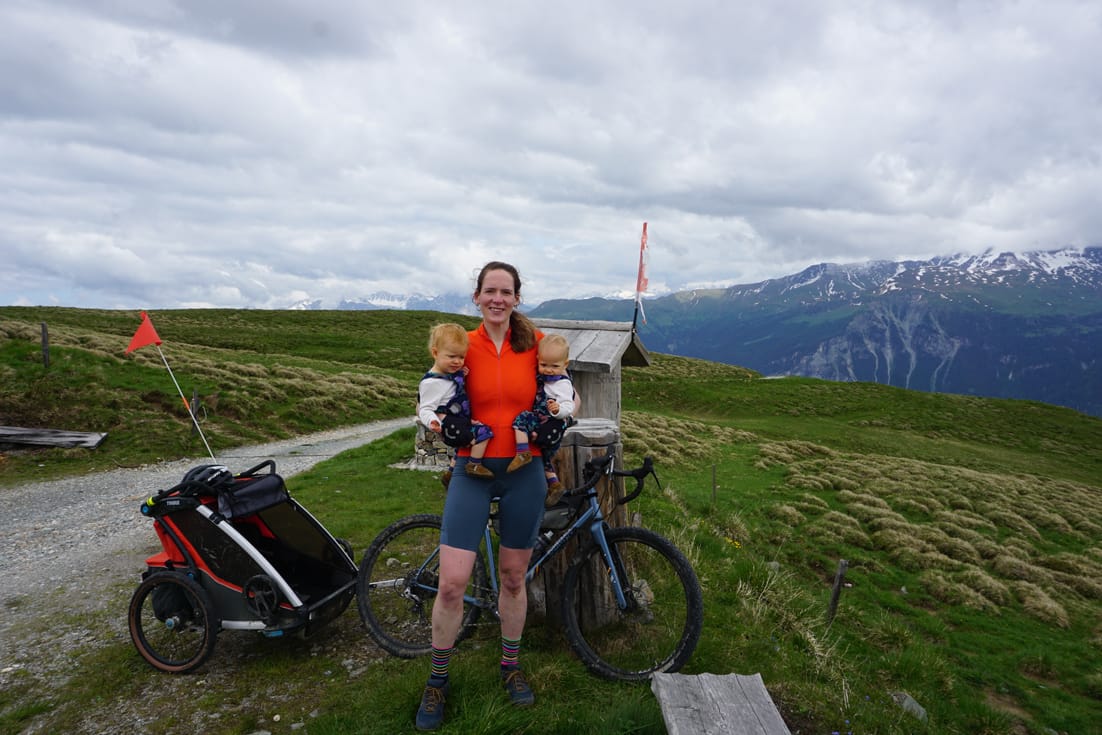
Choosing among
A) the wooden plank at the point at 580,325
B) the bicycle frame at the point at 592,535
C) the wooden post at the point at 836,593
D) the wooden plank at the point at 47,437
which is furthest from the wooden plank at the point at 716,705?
the wooden plank at the point at 47,437

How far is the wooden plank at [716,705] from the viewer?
3.41 metres

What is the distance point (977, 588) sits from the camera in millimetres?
16141

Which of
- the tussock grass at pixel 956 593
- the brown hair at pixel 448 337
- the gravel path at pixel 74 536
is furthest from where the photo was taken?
the tussock grass at pixel 956 593

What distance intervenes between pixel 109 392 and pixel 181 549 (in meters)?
18.9

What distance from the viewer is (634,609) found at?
15.7 feet

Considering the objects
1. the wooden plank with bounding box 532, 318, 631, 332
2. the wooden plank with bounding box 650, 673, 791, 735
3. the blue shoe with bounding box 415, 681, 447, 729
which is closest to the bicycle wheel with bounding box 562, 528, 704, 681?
the wooden plank with bounding box 650, 673, 791, 735

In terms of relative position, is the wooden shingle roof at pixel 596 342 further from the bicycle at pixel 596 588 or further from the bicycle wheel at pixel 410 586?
the bicycle wheel at pixel 410 586

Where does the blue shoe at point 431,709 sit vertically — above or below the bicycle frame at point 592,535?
below

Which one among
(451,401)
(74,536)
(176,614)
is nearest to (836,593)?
(451,401)

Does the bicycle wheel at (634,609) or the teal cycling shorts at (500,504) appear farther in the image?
the bicycle wheel at (634,609)

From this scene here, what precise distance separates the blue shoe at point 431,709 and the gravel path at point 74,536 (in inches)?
183

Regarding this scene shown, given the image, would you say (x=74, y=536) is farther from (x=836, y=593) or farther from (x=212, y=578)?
(x=836, y=593)

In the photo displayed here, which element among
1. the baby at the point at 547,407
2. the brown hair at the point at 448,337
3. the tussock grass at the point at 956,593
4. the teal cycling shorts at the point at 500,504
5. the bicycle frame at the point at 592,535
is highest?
the brown hair at the point at 448,337

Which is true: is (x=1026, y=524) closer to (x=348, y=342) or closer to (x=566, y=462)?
(x=566, y=462)
